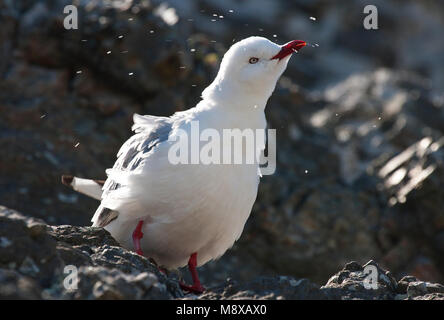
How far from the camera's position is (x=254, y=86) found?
6.90 meters

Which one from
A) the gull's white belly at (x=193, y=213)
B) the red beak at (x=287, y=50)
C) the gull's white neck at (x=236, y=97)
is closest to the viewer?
the gull's white belly at (x=193, y=213)

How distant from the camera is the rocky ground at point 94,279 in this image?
4559 mm

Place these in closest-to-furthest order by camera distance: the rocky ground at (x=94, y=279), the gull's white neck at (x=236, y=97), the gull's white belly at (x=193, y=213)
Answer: the rocky ground at (x=94, y=279)
the gull's white belly at (x=193, y=213)
the gull's white neck at (x=236, y=97)

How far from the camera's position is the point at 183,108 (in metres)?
11.2

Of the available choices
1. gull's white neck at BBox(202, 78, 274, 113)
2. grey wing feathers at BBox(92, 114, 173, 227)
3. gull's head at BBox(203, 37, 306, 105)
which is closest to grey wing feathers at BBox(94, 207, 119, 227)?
grey wing feathers at BBox(92, 114, 173, 227)

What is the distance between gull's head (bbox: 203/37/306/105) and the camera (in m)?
6.88

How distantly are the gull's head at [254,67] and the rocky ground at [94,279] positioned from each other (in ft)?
6.83

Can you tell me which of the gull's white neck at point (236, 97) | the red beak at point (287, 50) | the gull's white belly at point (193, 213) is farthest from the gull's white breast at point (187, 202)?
the red beak at point (287, 50)

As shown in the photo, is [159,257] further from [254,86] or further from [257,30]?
[257,30]

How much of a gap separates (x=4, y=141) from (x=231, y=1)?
9.07 m

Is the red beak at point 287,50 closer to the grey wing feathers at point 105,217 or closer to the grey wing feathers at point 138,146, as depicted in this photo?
the grey wing feathers at point 138,146

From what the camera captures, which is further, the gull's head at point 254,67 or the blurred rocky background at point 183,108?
the blurred rocky background at point 183,108

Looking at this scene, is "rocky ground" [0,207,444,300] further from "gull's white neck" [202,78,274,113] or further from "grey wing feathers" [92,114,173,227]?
"gull's white neck" [202,78,274,113]
